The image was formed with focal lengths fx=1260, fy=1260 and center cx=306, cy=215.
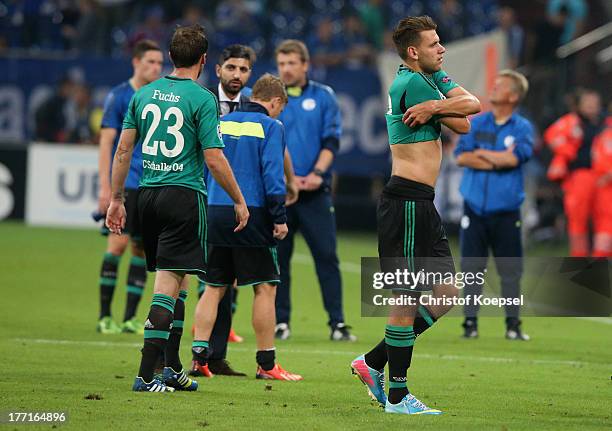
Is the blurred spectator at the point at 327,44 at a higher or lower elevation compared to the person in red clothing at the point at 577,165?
higher

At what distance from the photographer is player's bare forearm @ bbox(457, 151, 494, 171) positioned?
11.3m

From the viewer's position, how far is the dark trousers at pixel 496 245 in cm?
1135

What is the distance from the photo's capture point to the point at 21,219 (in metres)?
21.1

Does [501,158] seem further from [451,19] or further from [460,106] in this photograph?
[451,19]

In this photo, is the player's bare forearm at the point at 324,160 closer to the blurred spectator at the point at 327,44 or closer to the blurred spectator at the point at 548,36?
the blurred spectator at the point at 327,44

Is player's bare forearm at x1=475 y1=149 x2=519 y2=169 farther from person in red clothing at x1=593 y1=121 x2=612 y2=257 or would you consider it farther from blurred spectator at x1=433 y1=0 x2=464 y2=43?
blurred spectator at x1=433 y1=0 x2=464 y2=43

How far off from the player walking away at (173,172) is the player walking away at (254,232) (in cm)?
71

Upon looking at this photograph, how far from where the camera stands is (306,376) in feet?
28.5

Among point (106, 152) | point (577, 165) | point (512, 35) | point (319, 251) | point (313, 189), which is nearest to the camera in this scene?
point (106, 152)

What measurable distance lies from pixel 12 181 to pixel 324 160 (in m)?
11.2

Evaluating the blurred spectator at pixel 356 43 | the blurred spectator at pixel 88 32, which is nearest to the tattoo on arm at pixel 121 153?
the blurred spectator at pixel 356 43

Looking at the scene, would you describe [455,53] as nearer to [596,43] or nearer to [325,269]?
[596,43]

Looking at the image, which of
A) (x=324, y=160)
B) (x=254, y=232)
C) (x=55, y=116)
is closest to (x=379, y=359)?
(x=254, y=232)

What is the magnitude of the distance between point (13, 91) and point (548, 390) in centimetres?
1522
